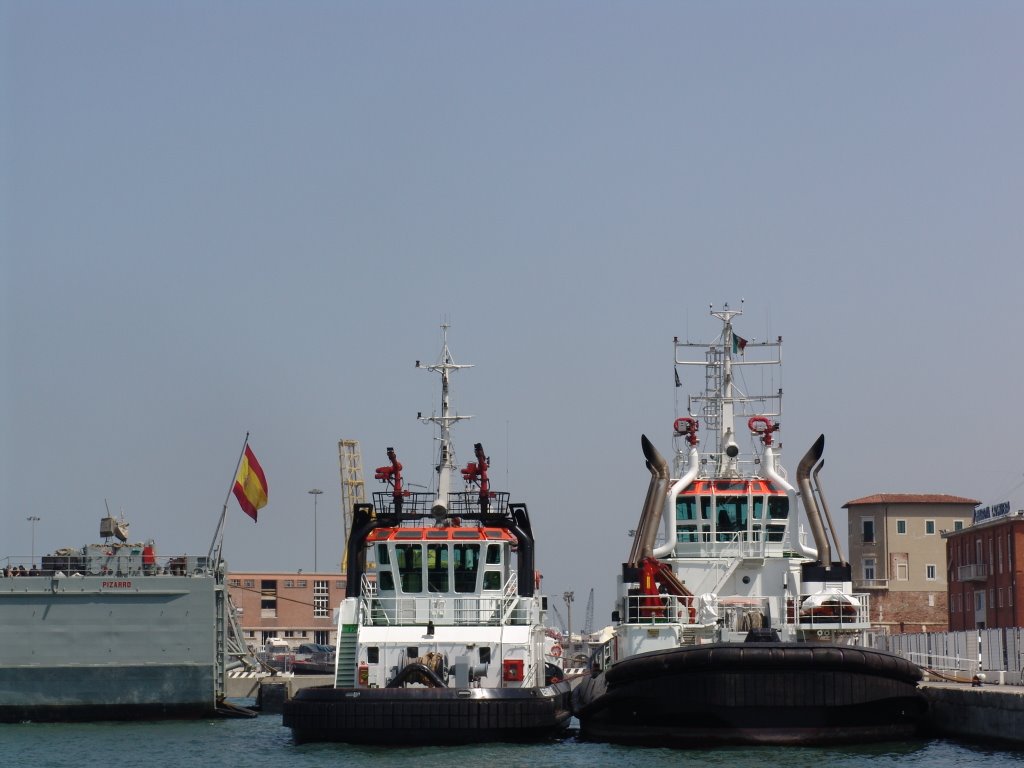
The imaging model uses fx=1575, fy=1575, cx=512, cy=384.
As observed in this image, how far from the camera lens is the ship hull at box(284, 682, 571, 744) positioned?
34688 millimetres

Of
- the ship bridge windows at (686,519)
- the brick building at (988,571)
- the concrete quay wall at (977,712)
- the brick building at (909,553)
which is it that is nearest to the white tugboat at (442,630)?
the ship bridge windows at (686,519)

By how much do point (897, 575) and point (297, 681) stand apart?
42.9 meters

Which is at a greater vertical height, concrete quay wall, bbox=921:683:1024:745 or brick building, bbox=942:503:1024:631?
brick building, bbox=942:503:1024:631

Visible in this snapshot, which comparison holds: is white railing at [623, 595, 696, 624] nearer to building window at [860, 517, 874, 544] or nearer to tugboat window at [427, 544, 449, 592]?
tugboat window at [427, 544, 449, 592]

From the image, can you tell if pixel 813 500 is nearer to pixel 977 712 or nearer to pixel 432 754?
pixel 977 712

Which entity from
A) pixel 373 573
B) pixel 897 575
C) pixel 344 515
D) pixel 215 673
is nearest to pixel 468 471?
pixel 373 573

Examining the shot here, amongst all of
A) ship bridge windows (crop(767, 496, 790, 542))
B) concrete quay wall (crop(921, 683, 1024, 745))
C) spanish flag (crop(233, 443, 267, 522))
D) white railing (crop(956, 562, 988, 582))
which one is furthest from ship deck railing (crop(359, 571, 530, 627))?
white railing (crop(956, 562, 988, 582))

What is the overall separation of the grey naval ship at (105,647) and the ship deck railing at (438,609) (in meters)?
8.42

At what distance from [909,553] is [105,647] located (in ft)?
185

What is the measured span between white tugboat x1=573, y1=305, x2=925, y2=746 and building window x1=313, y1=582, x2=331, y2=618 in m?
78.1

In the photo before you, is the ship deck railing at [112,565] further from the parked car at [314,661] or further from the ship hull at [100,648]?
the parked car at [314,661]

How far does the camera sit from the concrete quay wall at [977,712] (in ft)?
109

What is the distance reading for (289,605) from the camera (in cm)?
12000

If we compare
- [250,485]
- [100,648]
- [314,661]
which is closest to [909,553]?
[314,661]
